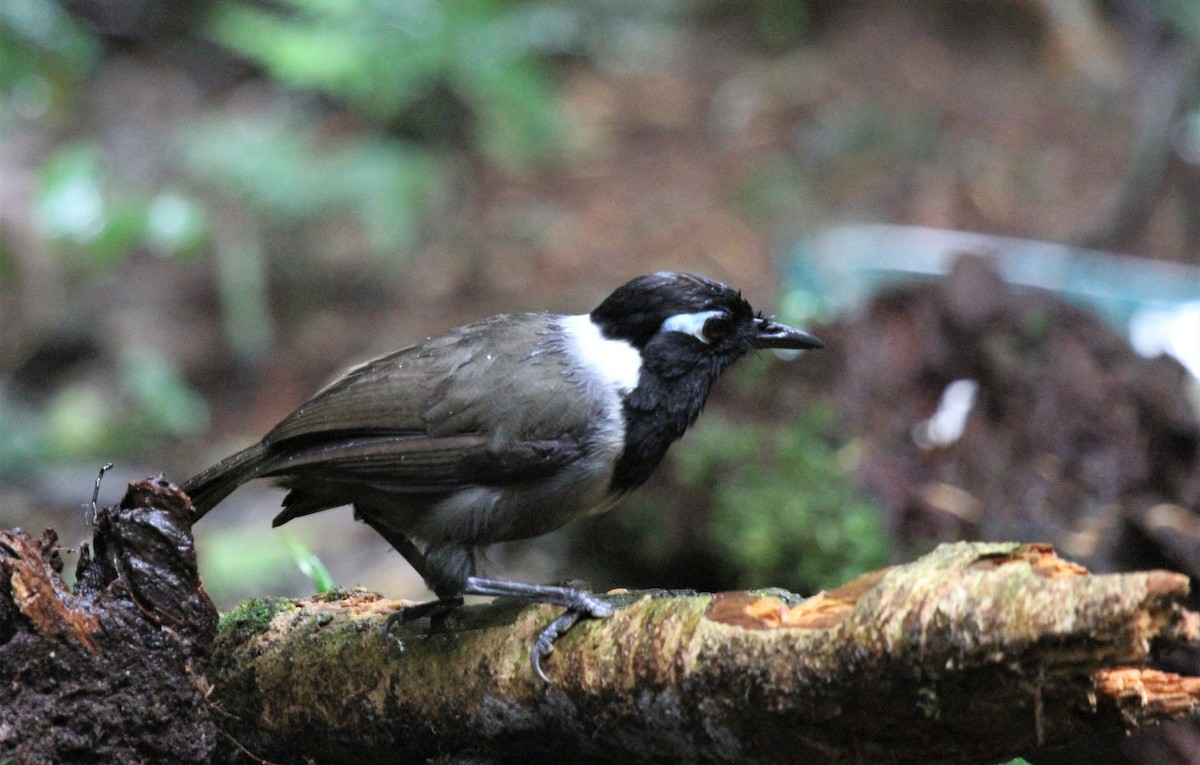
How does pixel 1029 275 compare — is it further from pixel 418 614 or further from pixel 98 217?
pixel 98 217

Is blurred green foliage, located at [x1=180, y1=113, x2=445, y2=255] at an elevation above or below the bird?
above

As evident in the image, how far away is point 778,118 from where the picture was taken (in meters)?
10.8

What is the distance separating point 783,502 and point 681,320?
7.37 feet

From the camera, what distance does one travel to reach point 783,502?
18.2 ft

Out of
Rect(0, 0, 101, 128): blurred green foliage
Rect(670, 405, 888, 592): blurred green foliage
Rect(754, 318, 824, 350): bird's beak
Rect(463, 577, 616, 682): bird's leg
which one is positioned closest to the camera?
Rect(463, 577, 616, 682): bird's leg

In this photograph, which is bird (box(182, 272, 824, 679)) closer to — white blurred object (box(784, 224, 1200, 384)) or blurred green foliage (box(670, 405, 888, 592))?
blurred green foliage (box(670, 405, 888, 592))

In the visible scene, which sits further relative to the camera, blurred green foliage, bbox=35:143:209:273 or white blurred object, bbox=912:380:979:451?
blurred green foliage, bbox=35:143:209:273

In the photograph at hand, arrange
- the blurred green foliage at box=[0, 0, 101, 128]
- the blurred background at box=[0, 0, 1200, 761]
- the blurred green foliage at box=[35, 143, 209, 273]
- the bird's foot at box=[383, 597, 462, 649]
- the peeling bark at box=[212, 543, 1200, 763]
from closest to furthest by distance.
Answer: the peeling bark at box=[212, 543, 1200, 763] → the bird's foot at box=[383, 597, 462, 649] → the blurred background at box=[0, 0, 1200, 761] → the blurred green foliage at box=[35, 143, 209, 273] → the blurred green foliage at box=[0, 0, 101, 128]

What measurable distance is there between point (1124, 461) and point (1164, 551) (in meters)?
0.69

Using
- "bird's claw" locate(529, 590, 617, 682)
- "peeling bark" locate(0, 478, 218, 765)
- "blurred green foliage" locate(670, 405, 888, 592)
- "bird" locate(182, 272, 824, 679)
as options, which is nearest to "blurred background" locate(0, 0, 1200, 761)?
"blurred green foliage" locate(670, 405, 888, 592)

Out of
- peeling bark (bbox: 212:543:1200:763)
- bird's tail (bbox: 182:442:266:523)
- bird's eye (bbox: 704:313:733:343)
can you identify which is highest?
bird's eye (bbox: 704:313:733:343)

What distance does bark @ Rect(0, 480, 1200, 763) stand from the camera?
221 cm

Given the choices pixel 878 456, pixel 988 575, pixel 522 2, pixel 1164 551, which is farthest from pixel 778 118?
pixel 988 575

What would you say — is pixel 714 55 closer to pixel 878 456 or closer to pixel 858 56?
pixel 858 56
